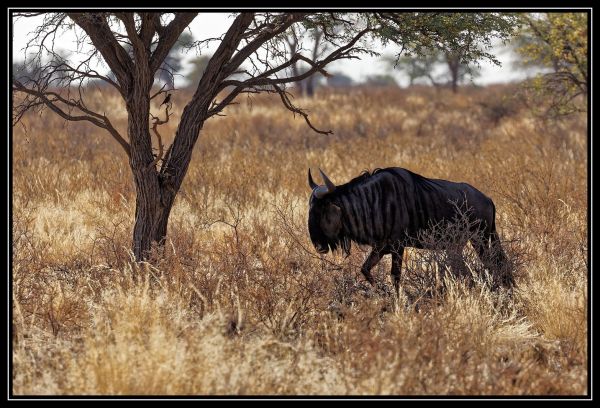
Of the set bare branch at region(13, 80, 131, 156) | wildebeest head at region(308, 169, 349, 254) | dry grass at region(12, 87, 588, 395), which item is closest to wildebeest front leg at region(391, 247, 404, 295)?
dry grass at region(12, 87, 588, 395)

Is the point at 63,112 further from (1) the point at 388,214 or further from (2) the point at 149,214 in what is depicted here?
(1) the point at 388,214

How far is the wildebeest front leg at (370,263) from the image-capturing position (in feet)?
20.7

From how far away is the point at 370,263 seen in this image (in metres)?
6.36

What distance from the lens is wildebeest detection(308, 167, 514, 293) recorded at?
20.5 ft

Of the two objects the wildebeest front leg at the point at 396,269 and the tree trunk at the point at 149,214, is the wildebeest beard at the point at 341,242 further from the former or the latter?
the tree trunk at the point at 149,214

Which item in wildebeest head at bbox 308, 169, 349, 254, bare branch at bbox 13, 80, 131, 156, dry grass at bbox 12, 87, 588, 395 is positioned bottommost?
dry grass at bbox 12, 87, 588, 395

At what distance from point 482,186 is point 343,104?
1863 cm

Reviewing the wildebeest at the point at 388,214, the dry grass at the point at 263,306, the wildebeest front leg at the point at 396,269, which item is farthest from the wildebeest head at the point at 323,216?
the wildebeest front leg at the point at 396,269

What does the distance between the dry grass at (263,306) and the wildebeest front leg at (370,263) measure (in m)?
0.14

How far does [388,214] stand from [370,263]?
0.46m

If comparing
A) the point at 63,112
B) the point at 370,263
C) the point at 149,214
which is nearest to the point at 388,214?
the point at 370,263

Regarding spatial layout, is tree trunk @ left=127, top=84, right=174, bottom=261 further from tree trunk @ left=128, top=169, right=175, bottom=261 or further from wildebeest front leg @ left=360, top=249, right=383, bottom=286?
wildebeest front leg @ left=360, top=249, right=383, bottom=286
